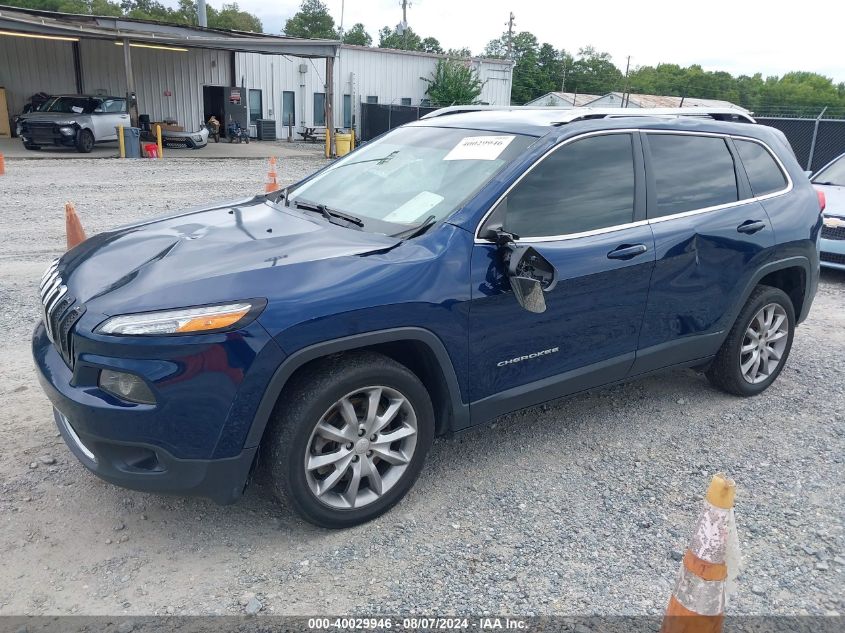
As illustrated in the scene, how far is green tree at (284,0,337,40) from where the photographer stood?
89812 mm

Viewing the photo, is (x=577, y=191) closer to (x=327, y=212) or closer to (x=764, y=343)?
(x=327, y=212)

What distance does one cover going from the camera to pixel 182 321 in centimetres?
258

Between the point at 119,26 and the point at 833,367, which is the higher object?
the point at 119,26

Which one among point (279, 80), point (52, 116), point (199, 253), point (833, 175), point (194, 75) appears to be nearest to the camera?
point (199, 253)

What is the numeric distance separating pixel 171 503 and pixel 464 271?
1789mm

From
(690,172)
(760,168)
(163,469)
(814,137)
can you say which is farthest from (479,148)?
(814,137)

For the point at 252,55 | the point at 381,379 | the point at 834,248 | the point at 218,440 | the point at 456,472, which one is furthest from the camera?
the point at 252,55

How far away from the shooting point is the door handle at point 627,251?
3.60m

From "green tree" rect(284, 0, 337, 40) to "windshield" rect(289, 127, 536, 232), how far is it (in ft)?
295

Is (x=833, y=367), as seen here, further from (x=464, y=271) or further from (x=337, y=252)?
(x=337, y=252)

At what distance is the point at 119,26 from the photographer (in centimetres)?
2483

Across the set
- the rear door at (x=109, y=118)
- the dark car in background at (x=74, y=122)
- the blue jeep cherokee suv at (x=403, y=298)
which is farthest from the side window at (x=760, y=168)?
the rear door at (x=109, y=118)

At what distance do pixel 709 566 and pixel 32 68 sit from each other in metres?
30.3

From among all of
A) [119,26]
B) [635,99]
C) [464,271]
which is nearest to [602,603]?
[464,271]
